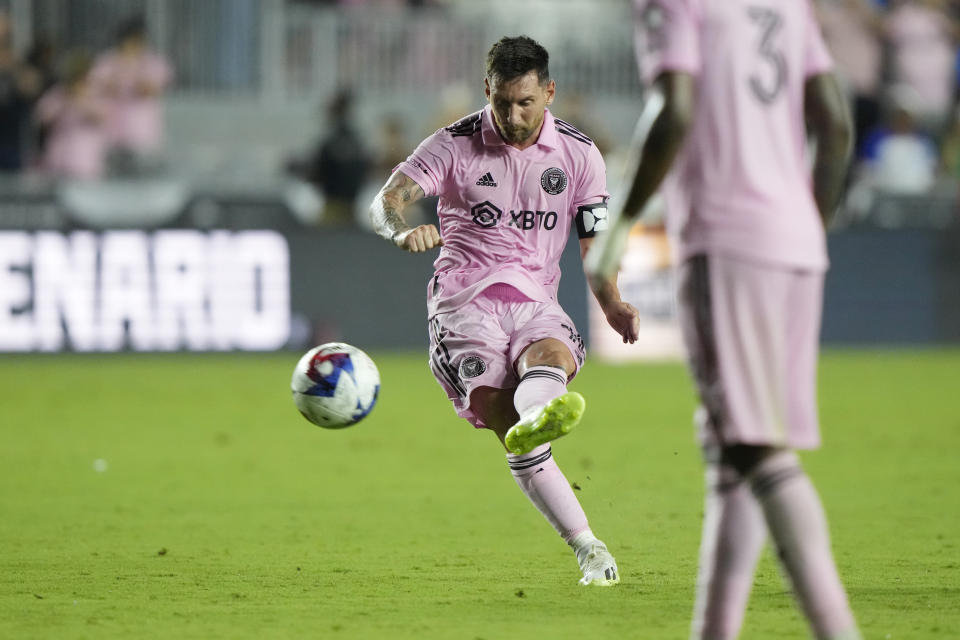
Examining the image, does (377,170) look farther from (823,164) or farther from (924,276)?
(823,164)

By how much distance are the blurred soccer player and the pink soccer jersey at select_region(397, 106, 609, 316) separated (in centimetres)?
209

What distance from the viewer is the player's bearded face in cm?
632

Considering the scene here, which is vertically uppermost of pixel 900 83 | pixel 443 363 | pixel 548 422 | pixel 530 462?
pixel 548 422

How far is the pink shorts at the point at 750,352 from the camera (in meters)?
4.38

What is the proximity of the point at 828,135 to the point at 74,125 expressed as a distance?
15.7 meters

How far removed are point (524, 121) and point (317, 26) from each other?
17.4 metres

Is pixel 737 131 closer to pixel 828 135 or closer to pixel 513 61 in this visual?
pixel 828 135

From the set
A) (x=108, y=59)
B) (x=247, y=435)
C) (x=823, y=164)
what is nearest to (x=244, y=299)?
(x=108, y=59)

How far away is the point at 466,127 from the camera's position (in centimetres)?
676

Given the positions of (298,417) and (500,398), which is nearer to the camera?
(500,398)

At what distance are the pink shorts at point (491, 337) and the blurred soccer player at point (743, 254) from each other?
1.99m

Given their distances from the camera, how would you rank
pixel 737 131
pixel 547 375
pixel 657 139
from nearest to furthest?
pixel 657 139
pixel 737 131
pixel 547 375

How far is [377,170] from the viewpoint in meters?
20.0

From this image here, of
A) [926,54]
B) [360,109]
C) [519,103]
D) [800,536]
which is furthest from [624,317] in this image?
[926,54]
